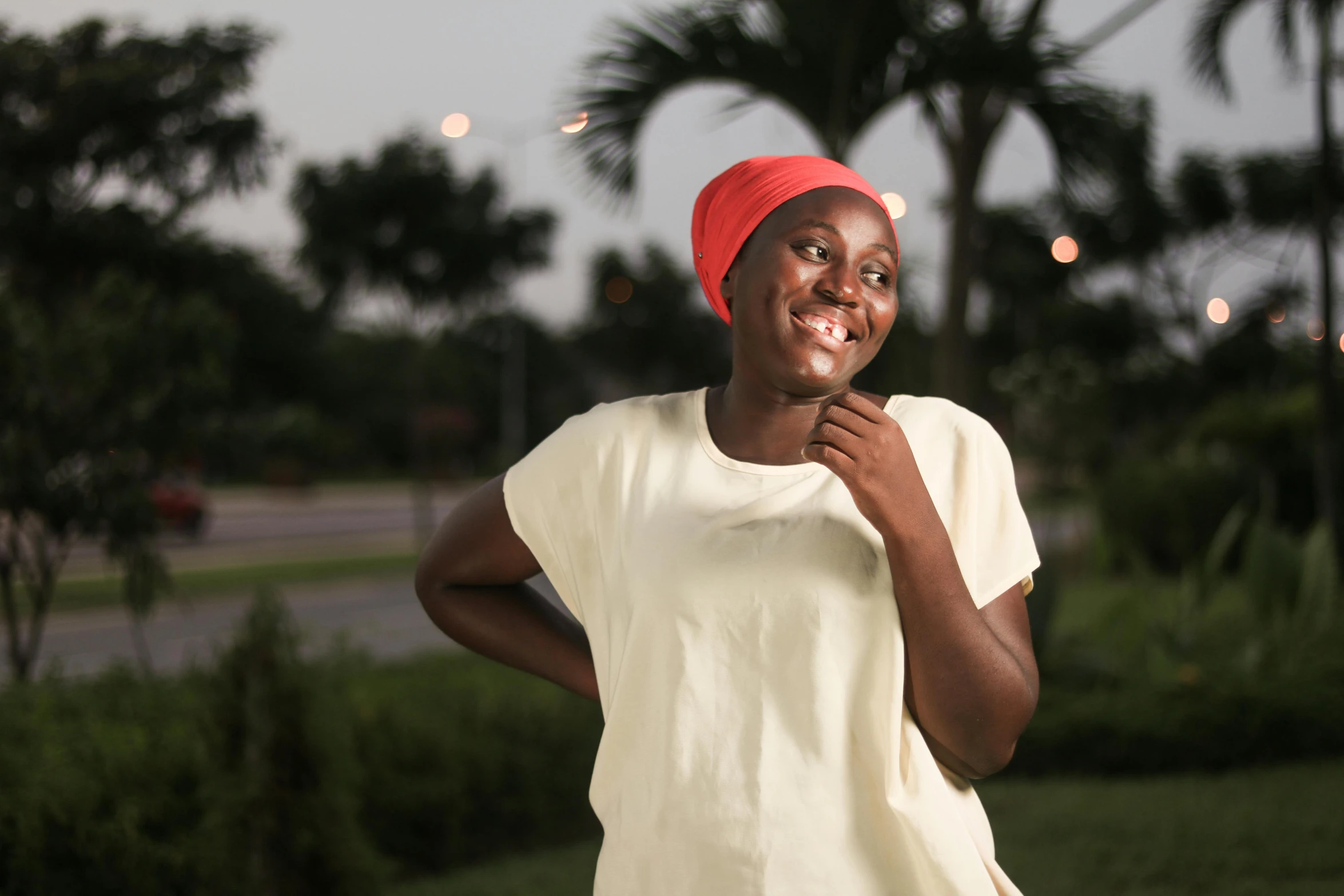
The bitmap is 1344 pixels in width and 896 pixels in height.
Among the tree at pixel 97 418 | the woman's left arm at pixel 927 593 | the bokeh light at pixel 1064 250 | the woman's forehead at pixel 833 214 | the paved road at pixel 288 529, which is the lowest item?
the paved road at pixel 288 529

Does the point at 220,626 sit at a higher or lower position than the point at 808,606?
lower

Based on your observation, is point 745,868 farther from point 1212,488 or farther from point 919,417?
point 1212,488

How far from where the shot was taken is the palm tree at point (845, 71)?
15.4 ft

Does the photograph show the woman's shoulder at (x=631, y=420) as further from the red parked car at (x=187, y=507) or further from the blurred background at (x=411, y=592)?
the red parked car at (x=187, y=507)

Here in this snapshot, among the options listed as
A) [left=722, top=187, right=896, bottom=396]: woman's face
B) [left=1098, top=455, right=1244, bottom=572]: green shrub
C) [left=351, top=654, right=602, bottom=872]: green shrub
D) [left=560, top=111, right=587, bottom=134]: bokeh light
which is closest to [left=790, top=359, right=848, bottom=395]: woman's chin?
[left=722, top=187, right=896, bottom=396]: woman's face

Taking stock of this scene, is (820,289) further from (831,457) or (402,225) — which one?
(402,225)

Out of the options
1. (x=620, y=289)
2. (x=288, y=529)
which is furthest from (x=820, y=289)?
(x=620, y=289)

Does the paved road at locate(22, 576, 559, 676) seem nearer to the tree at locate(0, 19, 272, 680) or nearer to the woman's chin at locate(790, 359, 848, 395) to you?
the tree at locate(0, 19, 272, 680)

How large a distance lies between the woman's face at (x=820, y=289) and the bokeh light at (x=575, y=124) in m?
2.74

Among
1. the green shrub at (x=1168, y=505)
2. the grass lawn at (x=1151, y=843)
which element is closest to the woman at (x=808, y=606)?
the grass lawn at (x=1151, y=843)

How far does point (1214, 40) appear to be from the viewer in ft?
23.0

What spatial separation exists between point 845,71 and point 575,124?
1.12 meters

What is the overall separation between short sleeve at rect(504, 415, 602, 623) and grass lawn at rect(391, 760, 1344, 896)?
310 cm

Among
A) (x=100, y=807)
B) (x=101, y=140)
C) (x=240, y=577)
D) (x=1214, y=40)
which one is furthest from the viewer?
(x=240, y=577)
